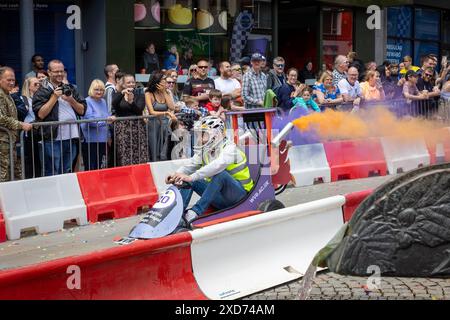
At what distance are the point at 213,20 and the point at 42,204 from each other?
9.68m

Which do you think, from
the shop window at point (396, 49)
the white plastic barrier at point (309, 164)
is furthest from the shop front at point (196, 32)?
the shop window at point (396, 49)

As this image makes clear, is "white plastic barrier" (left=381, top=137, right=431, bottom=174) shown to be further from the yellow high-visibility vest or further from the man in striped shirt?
the yellow high-visibility vest

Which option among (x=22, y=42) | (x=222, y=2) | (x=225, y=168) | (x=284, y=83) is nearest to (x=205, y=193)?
(x=225, y=168)

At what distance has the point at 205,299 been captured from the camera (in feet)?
21.0

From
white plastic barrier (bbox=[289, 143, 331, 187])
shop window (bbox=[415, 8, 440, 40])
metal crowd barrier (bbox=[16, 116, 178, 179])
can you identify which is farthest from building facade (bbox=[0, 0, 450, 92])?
white plastic barrier (bbox=[289, 143, 331, 187])

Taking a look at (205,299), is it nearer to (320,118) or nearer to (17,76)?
(320,118)

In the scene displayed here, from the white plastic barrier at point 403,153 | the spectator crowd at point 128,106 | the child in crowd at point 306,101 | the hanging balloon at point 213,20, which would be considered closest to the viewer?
the spectator crowd at point 128,106

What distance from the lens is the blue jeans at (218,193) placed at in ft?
26.6

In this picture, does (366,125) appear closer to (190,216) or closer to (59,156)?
(59,156)

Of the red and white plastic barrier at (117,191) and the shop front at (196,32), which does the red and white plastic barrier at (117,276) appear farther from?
the shop front at (196,32)

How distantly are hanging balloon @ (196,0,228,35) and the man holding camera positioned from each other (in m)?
7.77

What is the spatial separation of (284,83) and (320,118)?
200 centimetres

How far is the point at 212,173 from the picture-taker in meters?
8.11

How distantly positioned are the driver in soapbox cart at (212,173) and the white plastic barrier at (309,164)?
450cm
